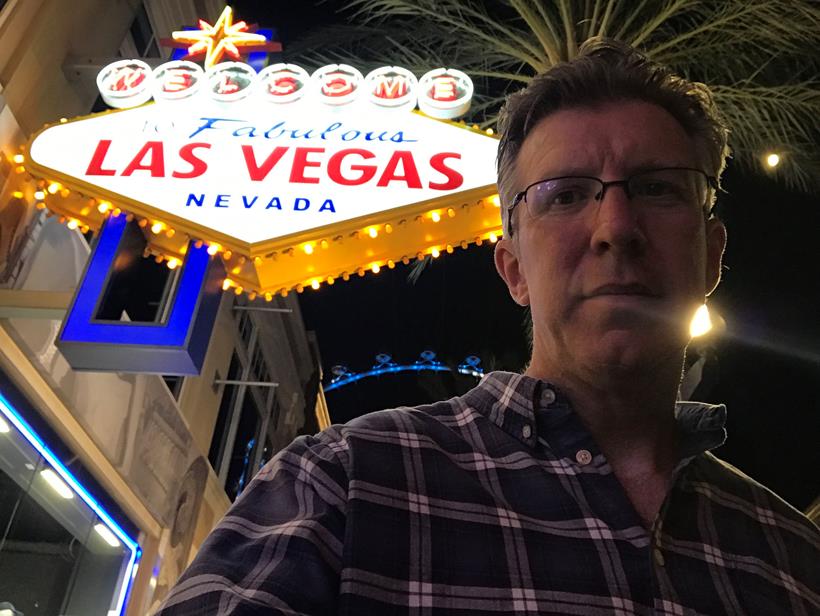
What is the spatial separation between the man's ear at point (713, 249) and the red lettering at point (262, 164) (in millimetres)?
3402

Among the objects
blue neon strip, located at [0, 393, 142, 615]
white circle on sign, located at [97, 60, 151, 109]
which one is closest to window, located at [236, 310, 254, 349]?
blue neon strip, located at [0, 393, 142, 615]

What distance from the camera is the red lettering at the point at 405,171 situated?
15.3ft

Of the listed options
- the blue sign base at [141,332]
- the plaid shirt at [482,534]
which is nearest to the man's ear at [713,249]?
the plaid shirt at [482,534]

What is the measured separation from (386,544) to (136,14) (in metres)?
8.06

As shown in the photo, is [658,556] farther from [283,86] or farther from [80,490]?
[80,490]

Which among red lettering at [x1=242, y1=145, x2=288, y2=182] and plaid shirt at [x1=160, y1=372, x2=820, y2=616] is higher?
red lettering at [x1=242, y1=145, x2=288, y2=182]

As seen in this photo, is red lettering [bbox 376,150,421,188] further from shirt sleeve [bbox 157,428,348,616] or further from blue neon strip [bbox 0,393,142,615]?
shirt sleeve [bbox 157,428,348,616]

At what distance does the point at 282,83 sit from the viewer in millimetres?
5410

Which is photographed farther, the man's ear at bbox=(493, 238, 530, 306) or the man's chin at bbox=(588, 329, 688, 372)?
the man's ear at bbox=(493, 238, 530, 306)

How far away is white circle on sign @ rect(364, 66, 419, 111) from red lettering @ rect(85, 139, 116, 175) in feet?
6.34

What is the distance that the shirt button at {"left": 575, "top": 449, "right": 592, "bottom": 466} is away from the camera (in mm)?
1267

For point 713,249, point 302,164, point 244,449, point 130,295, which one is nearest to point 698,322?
point 713,249

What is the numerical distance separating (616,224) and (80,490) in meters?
5.49

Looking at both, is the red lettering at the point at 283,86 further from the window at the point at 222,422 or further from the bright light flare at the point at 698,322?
the window at the point at 222,422
